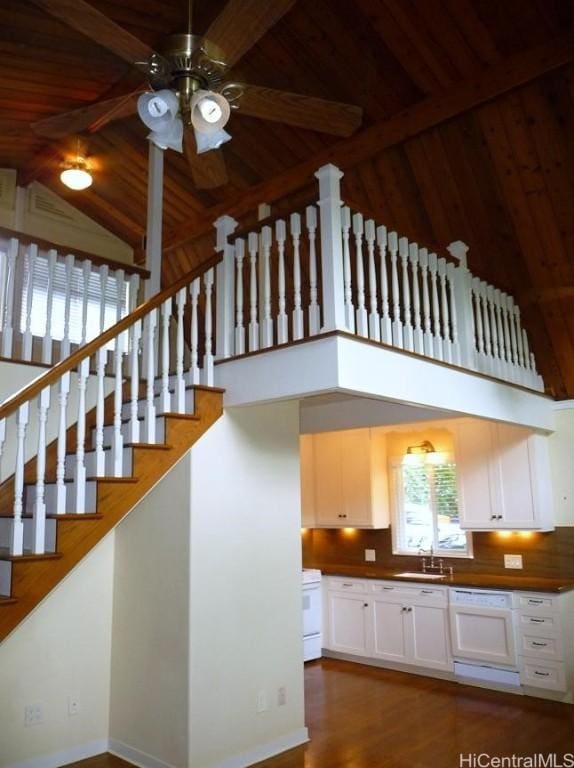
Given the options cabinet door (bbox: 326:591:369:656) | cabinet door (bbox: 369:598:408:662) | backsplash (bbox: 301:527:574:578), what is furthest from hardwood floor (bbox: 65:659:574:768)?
backsplash (bbox: 301:527:574:578)

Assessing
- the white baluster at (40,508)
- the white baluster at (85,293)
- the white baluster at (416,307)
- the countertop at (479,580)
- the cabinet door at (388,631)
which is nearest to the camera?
the white baluster at (40,508)

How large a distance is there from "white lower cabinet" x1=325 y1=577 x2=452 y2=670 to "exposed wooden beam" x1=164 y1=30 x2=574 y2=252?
3959 millimetres

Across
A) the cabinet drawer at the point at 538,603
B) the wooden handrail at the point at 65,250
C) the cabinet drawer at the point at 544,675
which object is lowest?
the cabinet drawer at the point at 544,675

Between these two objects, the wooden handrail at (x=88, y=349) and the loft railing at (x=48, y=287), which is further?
the loft railing at (x=48, y=287)

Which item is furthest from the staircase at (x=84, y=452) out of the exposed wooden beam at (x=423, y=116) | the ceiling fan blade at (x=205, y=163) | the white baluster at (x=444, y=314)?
the exposed wooden beam at (x=423, y=116)

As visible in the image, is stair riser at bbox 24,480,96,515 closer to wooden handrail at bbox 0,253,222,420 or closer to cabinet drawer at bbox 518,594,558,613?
wooden handrail at bbox 0,253,222,420

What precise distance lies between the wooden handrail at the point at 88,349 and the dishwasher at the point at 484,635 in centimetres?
371

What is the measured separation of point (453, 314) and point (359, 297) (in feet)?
3.98

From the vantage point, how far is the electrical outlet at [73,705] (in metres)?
4.10

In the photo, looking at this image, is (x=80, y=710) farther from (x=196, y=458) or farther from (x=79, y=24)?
(x=79, y=24)

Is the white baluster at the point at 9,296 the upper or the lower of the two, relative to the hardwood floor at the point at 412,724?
upper

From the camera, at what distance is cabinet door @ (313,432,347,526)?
7.11 meters

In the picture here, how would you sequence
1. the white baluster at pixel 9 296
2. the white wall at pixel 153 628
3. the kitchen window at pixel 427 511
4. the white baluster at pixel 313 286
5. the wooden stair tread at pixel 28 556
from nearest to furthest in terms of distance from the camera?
1. the wooden stair tread at pixel 28 556
2. the white baluster at pixel 313 286
3. the white wall at pixel 153 628
4. the white baluster at pixel 9 296
5. the kitchen window at pixel 427 511

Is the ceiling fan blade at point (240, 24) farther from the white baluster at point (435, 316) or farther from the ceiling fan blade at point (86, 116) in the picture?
the white baluster at point (435, 316)
